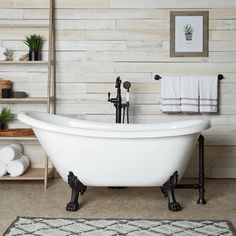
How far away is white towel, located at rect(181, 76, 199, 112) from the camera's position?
3648mm

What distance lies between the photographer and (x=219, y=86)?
12.4ft

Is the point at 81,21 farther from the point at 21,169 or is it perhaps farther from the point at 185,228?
the point at 185,228

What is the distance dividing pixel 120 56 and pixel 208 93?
964 millimetres

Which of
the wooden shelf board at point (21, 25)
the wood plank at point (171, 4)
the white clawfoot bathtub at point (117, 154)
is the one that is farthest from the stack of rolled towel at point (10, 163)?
the wood plank at point (171, 4)

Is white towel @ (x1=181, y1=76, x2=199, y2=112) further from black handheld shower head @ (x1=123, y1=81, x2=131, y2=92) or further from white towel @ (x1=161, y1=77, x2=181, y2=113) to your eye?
black handheld shower head @ (x1=123, y1=81, x2=131, y2=92)

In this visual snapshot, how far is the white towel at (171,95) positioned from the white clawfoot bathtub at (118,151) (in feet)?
2.76

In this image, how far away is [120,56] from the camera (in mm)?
3789

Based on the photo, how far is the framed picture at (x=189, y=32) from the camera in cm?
373

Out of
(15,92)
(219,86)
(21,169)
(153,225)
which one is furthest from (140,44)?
(153,225)

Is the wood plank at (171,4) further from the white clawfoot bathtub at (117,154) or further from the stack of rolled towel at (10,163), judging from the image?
the stack of rolled towel at (10,163)

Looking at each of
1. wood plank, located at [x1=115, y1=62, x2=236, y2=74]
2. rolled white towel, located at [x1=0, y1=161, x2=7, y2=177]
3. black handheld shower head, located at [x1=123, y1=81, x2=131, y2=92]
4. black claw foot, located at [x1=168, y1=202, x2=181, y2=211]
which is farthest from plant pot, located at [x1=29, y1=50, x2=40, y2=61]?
black claw foot, located at [x1=168, y1=202, x2=181, y2=211]

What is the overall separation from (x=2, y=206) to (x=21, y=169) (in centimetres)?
63

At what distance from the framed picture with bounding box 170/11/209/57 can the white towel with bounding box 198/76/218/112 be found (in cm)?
28

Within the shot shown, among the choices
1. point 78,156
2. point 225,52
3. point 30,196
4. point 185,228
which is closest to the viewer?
point 185,228
